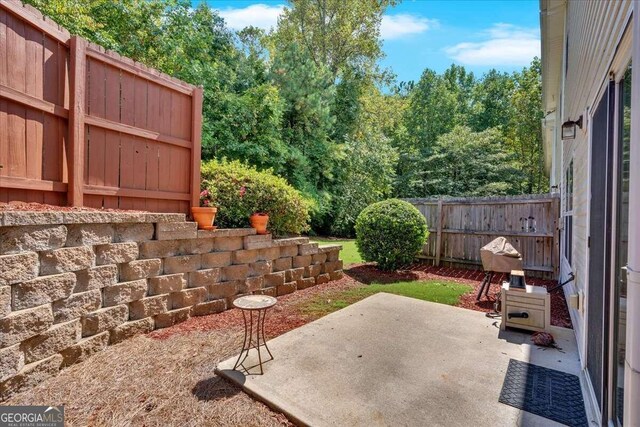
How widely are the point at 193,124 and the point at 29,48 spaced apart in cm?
183

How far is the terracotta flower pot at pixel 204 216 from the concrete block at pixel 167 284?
68cm

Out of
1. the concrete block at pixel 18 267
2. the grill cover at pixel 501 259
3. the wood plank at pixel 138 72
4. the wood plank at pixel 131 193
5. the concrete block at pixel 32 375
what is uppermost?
the wood plank at pixel 138 72

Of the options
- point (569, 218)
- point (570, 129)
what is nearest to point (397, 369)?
point (570, 129)

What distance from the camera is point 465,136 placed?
18.8 meters

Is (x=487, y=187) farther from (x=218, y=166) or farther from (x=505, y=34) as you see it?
(x=218, y=166)

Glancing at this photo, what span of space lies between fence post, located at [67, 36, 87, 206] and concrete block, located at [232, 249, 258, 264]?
1859mm

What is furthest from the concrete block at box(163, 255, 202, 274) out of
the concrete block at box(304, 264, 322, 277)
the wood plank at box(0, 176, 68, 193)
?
the concrete block at box(304, 264, 322, 277)

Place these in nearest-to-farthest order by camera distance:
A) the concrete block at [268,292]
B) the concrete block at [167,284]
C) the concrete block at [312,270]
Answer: the concrete block at [167,284]
the concrete block at [268,292]
the concrete block at [312,270]

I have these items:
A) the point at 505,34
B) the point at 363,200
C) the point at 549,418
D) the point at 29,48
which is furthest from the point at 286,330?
the point at 505,34

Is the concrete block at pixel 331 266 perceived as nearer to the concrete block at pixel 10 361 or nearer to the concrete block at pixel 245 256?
the concrete block at pixel 245 256

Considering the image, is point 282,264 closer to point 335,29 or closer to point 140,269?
point 140,269

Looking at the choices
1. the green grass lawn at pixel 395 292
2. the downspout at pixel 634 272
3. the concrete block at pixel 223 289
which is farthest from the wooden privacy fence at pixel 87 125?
the downspout at pixel 634 272

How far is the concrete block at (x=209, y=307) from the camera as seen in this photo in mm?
3916

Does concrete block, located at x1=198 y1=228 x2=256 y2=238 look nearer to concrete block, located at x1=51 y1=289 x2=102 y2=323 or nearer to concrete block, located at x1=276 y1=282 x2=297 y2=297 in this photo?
concrete block, located at x1=276 y1=282 x2=297 y2=297
